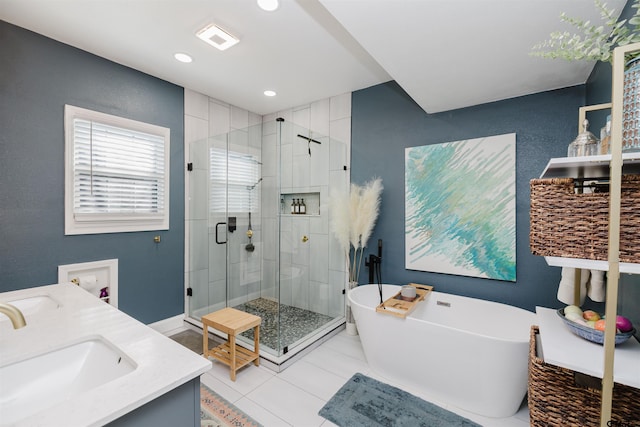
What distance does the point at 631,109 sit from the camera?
0.85m

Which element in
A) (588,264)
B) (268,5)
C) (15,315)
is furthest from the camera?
(268,5)

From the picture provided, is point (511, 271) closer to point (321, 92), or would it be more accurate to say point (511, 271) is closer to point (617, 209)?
point (617, 209)

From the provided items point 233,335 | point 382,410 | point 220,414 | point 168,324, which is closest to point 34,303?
point 233,335

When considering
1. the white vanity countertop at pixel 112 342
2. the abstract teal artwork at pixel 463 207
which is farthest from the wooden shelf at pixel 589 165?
the white vanity countertop at pixel 112 342

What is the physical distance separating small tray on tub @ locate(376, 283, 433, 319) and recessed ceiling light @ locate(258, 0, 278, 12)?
2.30 m

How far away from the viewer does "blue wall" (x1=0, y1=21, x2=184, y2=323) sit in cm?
204

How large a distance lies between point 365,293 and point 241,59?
255cm

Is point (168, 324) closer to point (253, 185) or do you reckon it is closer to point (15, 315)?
point (253, 185)

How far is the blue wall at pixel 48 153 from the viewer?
2041mm

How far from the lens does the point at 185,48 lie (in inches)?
91.4

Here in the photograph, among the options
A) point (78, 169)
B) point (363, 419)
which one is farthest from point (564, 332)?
point (78, 169)

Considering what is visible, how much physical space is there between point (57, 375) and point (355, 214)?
240cm

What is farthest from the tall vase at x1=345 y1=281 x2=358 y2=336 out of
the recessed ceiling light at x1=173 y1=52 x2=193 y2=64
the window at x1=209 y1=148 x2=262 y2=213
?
the recessed ceiling light at x1=173 y1=52 x2=193 y2=64

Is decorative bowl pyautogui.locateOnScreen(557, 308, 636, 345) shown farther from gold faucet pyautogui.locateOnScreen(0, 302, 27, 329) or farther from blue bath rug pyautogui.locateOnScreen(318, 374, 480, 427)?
gold faucet pyautogui.locateOnScreen(0, 302, 27, 329)
